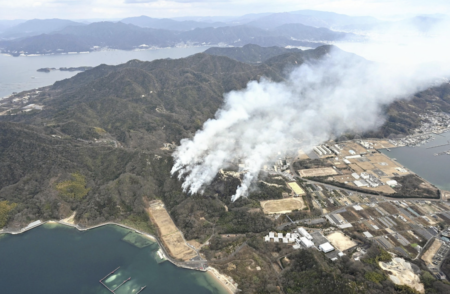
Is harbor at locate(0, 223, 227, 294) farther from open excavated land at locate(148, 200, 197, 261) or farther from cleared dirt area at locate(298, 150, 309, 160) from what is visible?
cleared dirt area at locate(298, 150, 309, 160)

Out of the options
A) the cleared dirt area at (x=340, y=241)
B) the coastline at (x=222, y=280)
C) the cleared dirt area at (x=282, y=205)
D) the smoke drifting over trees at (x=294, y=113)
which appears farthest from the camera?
the smoke drifting over trees at (x=294, y=113)

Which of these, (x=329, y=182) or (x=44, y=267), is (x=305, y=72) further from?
(x=44, y=267)

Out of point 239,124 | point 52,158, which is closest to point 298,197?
point 239,124

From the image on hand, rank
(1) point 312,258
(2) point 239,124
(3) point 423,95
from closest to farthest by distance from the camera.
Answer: (1) point 312,258
(2) point 239,124
(3) point 423,95

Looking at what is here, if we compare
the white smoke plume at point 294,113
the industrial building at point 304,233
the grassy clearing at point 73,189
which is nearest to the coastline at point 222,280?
the industrial building at point 304,233

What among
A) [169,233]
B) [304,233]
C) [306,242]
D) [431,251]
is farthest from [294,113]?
[169,233]

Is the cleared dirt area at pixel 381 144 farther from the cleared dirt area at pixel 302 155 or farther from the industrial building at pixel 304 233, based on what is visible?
the industrial building at pixel 304 233

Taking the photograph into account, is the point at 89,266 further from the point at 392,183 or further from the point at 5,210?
the point at 392,183
